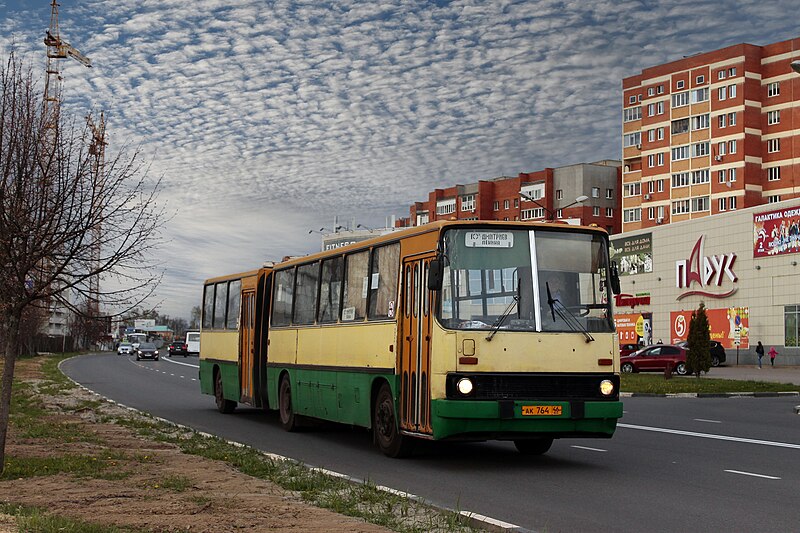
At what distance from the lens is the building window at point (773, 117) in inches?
3484

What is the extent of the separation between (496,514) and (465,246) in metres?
4.44

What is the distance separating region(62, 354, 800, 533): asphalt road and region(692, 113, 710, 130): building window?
74.8 metres

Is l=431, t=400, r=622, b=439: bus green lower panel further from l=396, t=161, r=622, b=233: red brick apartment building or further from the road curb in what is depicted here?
l=396, t=161, r=622, b=233: red brick apartment building

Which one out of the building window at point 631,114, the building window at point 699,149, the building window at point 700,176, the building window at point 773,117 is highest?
the building window at point 631,114

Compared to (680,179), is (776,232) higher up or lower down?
lower down

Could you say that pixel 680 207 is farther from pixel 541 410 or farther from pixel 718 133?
pixel 541 410

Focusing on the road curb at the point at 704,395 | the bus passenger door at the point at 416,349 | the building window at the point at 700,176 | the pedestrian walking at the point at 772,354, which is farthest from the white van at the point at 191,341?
the bus passenger door at the point at 416,349

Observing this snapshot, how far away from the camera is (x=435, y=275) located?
12.6m

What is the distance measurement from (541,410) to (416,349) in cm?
181

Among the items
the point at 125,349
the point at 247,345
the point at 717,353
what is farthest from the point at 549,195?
the point at 247,345

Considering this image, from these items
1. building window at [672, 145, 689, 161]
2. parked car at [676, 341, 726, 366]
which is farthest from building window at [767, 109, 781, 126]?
parked car at [676, 341, 726, 366]

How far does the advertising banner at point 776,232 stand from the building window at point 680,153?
1434 inches

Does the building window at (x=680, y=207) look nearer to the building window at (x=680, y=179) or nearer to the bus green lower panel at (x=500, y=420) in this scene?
the building window at (x=680, y=179)

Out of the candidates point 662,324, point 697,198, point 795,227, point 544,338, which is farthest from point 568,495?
point 697,198
